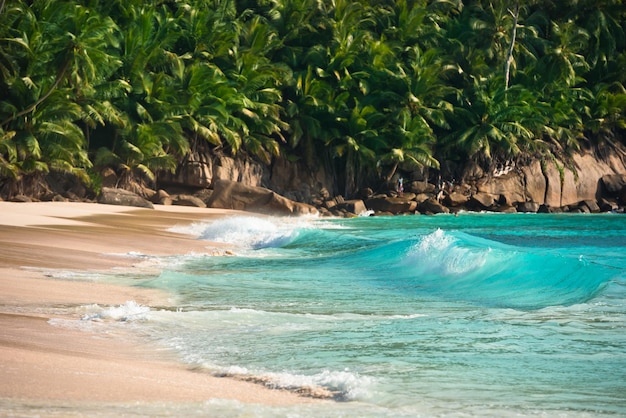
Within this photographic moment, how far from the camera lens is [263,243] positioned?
19.1m

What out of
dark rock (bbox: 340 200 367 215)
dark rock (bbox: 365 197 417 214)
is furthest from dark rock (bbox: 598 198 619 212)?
dark rock (bbox: 340 200 367 215)

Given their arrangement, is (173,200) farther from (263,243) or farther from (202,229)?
(263,243)

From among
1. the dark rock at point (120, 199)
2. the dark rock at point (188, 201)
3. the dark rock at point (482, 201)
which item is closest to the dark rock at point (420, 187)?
the dark rock at point (482, 201)

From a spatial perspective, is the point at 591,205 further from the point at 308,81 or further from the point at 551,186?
the point at 308,81

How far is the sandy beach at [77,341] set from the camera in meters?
5.25

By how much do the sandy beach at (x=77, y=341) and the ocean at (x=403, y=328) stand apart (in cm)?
27

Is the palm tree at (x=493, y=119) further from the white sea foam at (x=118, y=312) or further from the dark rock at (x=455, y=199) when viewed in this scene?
the white sea foam at (x=118, y=312)

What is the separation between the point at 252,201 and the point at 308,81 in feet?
33.7

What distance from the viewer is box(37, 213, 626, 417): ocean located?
5547 mm

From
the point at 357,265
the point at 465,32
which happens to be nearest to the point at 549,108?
the point at 465,32

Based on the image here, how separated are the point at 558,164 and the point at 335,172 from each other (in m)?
11.8

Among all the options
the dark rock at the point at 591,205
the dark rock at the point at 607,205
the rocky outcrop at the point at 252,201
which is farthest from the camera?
the dark rock at the point at 607,205

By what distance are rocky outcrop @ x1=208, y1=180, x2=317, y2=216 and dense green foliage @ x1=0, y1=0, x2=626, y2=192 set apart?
2.43 metres

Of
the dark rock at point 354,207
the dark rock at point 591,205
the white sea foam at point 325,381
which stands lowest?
the white sea foam at point 325,381
